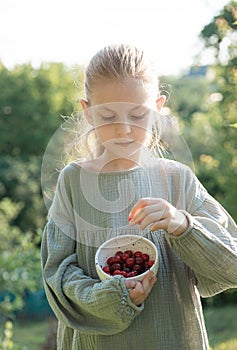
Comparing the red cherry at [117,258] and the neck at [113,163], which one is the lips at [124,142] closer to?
the neck at [113,163]

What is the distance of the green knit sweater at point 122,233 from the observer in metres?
1.51

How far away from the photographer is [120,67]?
157cm

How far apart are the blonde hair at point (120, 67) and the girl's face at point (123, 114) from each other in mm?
15

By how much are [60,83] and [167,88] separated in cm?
1592

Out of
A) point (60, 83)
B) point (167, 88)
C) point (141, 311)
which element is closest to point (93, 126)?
point (167, 88)

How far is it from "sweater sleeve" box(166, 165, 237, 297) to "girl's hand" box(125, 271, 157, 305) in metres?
0.08

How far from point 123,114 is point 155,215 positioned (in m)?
0.24

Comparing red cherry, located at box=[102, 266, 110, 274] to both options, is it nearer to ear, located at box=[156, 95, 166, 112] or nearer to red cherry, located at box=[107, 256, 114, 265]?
red cherry, located at box=[107, 256, 114, 265]

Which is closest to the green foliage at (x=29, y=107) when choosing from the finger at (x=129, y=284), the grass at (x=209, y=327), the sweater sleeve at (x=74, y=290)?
the grass at (x=209, y=327)

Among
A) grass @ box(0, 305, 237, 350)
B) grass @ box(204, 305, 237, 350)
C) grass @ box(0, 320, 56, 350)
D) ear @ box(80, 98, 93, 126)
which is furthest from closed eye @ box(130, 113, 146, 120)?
grass @ box(204, 305, 237, 350)

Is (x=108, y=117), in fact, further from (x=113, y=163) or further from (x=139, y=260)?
(x=139, y=260)

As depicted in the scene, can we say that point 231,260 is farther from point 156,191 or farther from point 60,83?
point 60,83

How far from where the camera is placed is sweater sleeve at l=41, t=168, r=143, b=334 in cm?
148

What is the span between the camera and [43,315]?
395 inches
